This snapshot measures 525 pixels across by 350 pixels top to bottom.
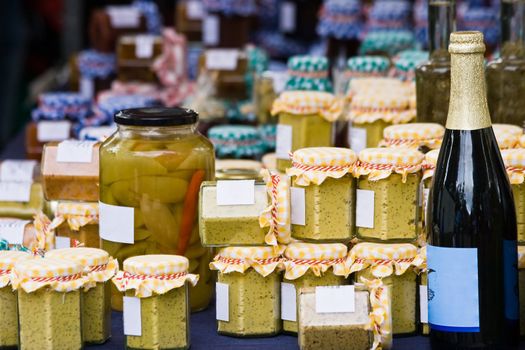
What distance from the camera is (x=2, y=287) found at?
1796 mm

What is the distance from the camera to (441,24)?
2.38m

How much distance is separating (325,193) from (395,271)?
0.63 feet

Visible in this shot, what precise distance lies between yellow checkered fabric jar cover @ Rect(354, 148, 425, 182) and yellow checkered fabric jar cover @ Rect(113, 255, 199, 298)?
1.26ft

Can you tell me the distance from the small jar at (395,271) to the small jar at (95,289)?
45cm

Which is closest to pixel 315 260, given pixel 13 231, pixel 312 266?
pixel 312 266

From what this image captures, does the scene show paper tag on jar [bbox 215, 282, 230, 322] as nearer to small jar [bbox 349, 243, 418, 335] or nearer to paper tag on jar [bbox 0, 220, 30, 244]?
small jar [bbox 349, 243, 418, 335]

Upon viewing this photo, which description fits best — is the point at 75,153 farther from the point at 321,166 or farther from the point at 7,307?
the point at 321,166

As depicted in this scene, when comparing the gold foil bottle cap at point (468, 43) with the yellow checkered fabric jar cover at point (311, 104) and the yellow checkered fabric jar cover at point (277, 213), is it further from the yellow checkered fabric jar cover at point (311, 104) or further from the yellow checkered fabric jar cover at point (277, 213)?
the yellow checkered fabric jar cover at point (311, 104)


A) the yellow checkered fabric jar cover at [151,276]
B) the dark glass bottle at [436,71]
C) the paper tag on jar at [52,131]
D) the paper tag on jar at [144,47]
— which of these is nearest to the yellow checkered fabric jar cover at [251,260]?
the yellow checkered fabric jar cover at [151,276]

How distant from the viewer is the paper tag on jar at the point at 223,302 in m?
1.87

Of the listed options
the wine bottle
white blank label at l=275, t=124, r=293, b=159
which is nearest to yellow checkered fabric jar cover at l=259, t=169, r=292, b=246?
the wine bottle

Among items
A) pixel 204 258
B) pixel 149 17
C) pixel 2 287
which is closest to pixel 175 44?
pixel 149 17

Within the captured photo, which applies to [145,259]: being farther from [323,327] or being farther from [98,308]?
[323,327]

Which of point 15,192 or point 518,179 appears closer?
point 518,179
